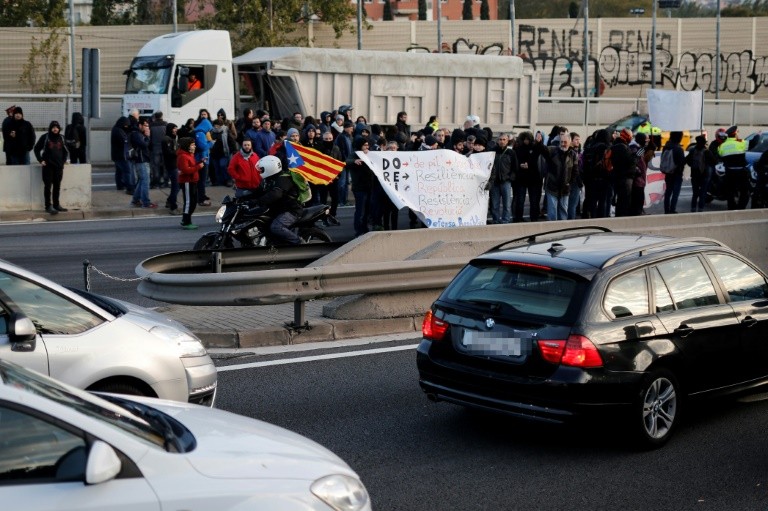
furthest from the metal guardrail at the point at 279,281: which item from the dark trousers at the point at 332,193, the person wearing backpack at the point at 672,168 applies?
the person wearing backpack at the point at 672,168

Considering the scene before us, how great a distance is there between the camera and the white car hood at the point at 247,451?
455 centimetres

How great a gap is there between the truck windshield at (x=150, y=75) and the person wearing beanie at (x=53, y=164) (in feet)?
31.8

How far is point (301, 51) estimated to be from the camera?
31.3 metres

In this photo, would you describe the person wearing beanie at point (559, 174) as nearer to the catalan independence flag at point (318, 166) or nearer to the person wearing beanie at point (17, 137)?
the catalan independence flag at point (318, 166)

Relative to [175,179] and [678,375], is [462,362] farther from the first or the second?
[175,179]

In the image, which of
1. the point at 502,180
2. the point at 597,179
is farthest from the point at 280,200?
the point at 597,179

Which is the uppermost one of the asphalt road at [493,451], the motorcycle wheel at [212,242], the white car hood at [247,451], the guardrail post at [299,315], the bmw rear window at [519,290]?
the bmw rear window at [519,290]

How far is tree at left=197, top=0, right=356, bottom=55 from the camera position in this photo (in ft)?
144

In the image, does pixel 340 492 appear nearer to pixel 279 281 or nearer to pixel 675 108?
pixel 279 281

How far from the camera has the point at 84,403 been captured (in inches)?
186

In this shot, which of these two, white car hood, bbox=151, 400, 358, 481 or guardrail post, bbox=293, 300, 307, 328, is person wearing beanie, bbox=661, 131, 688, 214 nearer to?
guardrail post, bbox=293, 300, 307, 328

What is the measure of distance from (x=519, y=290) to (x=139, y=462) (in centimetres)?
392

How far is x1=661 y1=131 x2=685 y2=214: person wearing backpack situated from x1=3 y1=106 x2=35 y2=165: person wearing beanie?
1344 centimetres

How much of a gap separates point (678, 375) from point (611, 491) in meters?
1.23
